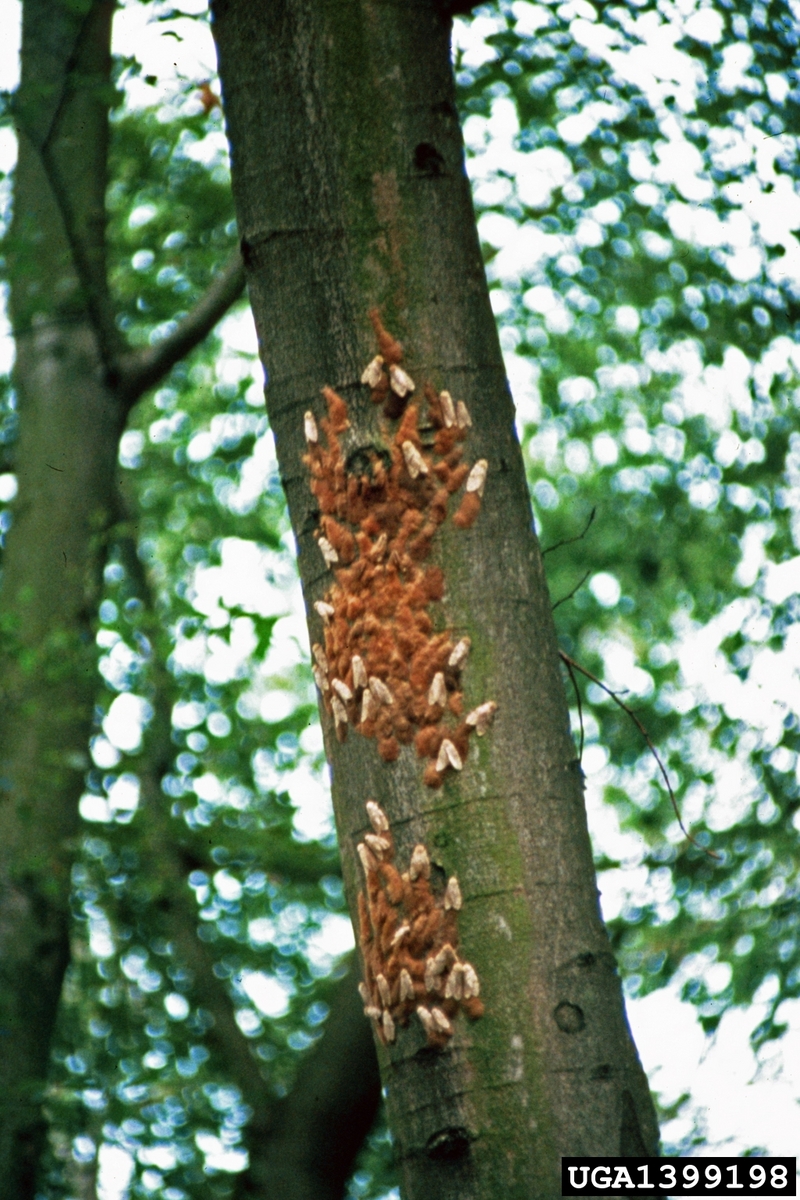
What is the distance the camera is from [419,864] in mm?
1625

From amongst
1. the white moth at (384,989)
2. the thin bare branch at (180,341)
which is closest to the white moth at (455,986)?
the white moth at (384,989)

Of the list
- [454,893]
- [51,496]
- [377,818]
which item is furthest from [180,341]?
[454,893]

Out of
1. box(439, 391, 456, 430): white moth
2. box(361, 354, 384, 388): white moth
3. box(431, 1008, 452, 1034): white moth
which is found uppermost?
box(361, 354, 384, 388): white moth

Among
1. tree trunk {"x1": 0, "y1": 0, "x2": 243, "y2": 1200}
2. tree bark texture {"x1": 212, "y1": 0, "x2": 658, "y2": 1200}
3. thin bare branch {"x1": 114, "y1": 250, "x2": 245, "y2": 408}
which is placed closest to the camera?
tree bark texture {"x1": 212, "y1": 0, "x2": 658, "y2": 1200}

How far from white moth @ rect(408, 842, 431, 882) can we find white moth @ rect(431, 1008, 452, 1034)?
17cm

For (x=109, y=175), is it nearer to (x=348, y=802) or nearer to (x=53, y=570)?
(x=53, y=570)

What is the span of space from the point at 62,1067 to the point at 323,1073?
1.43 meters

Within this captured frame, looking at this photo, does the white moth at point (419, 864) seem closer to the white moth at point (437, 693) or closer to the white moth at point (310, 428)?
the white moth at point (437, 693)

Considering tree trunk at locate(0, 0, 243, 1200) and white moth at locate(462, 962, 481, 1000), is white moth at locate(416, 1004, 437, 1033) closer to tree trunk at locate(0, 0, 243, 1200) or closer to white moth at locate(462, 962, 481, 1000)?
white moth at locate(462, 962, 481, 1000)

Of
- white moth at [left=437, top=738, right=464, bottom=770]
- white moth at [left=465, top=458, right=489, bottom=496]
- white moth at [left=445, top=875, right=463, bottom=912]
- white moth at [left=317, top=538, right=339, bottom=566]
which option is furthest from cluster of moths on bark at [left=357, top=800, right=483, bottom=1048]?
white moth at [left=465, top=458, right=489, bottom=496]

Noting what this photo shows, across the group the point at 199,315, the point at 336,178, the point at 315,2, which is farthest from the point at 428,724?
the point at 199,315

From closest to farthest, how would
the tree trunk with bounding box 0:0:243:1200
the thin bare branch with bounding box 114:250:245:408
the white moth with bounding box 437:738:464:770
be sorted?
Result: 1. the white moth with bounding box 437:738:464:770
2. the tree trunk with bounding box 0:0:243:1200
3. the thin bare branch with bounding box 114:250:245:408

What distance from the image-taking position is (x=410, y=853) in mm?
1636

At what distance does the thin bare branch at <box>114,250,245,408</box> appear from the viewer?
5500mm
